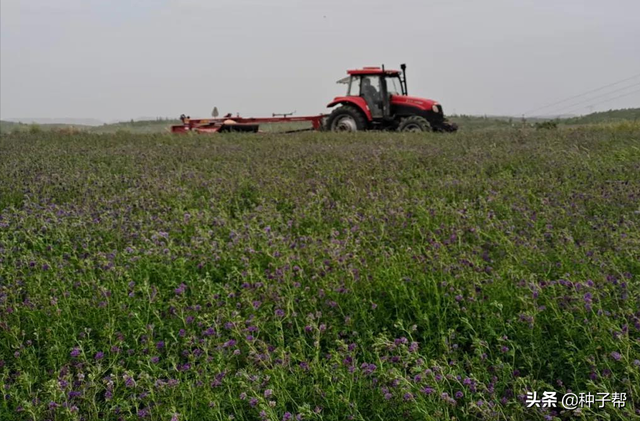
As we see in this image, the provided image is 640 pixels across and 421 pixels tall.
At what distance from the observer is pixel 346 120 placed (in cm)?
1702

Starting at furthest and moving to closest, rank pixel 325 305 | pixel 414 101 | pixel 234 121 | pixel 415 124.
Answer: pixel 234 121, pixel 414 101, pixel 415 124, pixel 325 305

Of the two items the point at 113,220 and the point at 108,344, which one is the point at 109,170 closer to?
the point at 113,220

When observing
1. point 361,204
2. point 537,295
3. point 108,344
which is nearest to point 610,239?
point 537,295

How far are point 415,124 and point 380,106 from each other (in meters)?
1.60

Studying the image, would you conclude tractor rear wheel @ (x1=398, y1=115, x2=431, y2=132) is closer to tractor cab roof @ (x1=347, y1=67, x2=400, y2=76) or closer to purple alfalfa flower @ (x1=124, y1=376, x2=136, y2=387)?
tractor cab roof @ (x1=347, y1=67, x2=400, y2=76)

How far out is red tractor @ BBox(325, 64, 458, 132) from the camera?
53.5 ft

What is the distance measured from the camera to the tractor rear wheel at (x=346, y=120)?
1662 cm

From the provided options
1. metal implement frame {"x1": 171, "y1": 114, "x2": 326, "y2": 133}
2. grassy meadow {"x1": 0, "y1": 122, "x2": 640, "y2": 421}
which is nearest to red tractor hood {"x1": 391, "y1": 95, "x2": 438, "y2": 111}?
metal implement frame {"x1": 171, "y1": 114, "x2": 326, "y2": 133}

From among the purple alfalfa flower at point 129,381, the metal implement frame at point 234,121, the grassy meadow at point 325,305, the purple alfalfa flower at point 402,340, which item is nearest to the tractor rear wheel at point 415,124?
the metal implement frame at point 234,121

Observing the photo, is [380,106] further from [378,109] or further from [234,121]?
[234,121]

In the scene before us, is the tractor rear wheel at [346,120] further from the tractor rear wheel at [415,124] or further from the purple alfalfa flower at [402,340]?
the purple alfalfa flower at [402,340]

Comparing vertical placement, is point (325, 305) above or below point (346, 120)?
below

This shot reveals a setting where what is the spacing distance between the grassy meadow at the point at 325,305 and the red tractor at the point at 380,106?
10.7 metres

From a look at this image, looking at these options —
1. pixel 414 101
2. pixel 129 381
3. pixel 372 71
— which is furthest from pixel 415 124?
pixel 129 381
